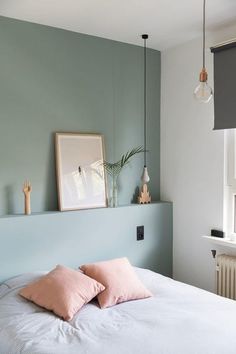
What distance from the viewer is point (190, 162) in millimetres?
3393

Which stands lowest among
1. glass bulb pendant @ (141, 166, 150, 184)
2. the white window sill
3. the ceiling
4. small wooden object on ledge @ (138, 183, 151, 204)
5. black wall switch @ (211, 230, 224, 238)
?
the white window sill

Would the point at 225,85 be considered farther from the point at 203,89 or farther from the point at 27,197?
the point at 27,197

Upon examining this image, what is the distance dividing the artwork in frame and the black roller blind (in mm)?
1002

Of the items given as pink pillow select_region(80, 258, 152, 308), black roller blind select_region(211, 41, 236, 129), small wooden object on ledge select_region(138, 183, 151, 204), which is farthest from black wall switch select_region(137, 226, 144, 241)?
black roller blind select_region(211, 41, 236, 129)

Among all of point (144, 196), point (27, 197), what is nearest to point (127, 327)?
point (27, 197)

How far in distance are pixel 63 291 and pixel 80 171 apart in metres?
1.09

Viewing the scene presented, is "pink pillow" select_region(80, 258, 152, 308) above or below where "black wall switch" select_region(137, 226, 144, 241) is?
below

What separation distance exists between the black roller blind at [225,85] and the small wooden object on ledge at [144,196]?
0.85 meters

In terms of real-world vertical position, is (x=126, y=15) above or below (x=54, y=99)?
above

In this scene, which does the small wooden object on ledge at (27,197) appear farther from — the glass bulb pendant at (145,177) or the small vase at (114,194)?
the glass bulb pendant at (145,177)

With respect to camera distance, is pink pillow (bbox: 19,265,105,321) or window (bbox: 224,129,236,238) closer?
pink pillow (bbox: 19,265,105,321)

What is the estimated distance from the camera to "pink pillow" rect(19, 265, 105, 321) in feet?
7.27

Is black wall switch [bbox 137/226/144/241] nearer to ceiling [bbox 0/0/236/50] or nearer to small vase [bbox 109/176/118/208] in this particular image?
small vase [bbox 109/176/118/208]

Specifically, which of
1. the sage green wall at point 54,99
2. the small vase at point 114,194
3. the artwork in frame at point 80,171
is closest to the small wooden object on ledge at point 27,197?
the sage green wall at point 54,99
